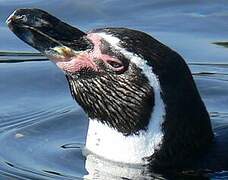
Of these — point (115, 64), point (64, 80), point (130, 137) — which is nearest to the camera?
point (115, 64)

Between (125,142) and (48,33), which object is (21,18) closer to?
(48,33)

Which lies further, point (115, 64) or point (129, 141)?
point (129, 141)

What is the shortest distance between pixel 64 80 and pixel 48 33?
2.22 metres

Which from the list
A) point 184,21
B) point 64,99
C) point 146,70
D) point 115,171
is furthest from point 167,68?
point 184,21

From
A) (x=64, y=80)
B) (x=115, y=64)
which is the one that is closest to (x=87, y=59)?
(x=115, y=64)

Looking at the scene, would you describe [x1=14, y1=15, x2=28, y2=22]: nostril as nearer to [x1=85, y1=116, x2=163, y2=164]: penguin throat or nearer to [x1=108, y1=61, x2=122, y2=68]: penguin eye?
[x1=108, y1=61, x2=122, y2=68]: penguin eye

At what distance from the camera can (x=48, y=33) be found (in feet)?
22.5

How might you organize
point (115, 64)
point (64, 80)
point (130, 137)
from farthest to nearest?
point (64, 80), point (130, 137), point (115, 64)

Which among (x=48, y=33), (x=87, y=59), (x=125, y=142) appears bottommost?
(x=125, y=142)

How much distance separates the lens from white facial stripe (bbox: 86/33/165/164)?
22.1 ft

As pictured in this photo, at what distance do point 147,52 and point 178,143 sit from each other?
56 centimetres

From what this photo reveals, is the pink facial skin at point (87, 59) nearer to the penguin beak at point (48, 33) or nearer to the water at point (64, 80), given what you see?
the penguin beak at point (48, 33)

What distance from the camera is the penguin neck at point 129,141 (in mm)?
6852

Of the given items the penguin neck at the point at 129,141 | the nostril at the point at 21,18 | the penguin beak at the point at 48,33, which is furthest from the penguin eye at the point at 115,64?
the nostril at the point at 21,18
